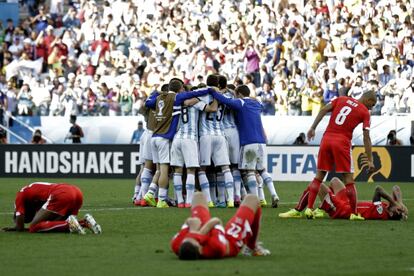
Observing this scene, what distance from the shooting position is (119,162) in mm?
33906

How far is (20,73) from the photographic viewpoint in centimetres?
3978

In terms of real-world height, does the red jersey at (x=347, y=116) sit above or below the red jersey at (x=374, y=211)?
above

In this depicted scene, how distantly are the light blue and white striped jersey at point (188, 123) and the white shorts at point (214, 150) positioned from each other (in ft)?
0.64

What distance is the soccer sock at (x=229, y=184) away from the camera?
21.0 metres

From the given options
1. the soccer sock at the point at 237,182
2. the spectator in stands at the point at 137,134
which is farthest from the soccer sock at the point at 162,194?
Result: the spectator in stands at the point at 137,134

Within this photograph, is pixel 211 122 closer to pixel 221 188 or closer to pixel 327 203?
pixel 221 188

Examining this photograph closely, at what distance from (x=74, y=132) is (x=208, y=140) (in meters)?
14.3

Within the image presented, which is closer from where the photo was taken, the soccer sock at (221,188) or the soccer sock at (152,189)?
the soccer sock at (221,188)

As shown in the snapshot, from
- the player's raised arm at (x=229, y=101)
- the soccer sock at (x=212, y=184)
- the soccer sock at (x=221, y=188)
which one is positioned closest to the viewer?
the player's raised arm at (x=229, y=101)

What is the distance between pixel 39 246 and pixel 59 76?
25709 millimetres

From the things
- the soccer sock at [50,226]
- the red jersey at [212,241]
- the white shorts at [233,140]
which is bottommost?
the soccer sock at [50,226]

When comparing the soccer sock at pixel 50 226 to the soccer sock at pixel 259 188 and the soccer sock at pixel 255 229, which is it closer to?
the soccer sock at pixel 255 229

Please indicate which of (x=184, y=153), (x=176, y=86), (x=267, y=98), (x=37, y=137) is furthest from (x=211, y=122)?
(x=37, y=137)

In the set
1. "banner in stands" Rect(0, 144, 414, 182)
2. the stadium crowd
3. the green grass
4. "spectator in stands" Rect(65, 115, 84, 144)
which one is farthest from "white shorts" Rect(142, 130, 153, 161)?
"spectator in stands" Rect(65, 115, 84, 144)
